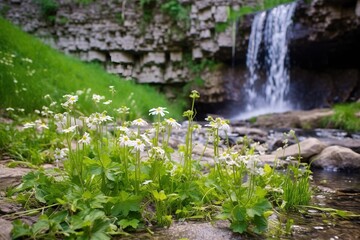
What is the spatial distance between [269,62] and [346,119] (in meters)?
4.17

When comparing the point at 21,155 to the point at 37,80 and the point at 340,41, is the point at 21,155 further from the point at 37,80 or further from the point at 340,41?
the point at 340,41

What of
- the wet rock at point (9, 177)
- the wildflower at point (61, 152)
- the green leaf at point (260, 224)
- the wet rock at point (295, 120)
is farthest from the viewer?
the wet rock at point (295, 120)

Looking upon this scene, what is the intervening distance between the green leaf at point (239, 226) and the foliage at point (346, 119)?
25.0ft

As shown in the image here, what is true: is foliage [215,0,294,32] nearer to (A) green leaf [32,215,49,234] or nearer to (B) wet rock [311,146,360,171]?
(B) wet rock [311,146,360,171]

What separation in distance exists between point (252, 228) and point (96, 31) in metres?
14.1

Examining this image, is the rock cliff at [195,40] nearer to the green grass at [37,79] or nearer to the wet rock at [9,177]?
the green grass at [37,79]

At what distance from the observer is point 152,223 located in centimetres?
191

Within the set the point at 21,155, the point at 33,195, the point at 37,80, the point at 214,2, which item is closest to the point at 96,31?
the point at 214,2

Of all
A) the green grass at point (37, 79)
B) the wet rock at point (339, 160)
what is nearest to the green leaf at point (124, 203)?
the green grass at point (37, 79)

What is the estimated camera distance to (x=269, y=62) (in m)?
12.1

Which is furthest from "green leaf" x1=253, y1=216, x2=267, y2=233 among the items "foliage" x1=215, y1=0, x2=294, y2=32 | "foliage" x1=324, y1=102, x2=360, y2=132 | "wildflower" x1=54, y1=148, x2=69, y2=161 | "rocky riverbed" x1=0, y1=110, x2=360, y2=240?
"foliage" x1=215, y1=0, x2=294, y2=32

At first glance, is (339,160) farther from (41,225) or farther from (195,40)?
(195,40)

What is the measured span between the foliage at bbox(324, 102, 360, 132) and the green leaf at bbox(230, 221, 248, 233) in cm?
761

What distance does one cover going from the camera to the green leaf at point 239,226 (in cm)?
175
